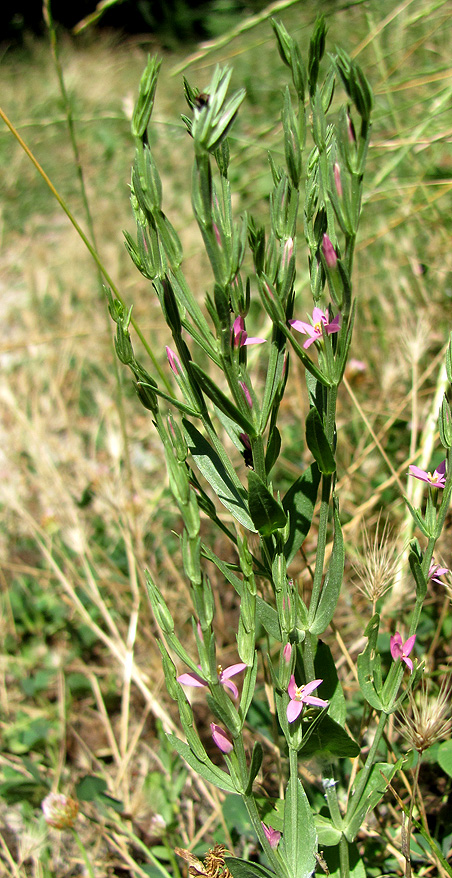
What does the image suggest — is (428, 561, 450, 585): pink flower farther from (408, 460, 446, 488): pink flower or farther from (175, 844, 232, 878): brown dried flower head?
(175, 844, 232, 878): brown dried flower head

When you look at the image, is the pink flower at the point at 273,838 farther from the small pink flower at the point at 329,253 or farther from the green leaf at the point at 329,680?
the small pink flower at the point at 329,253

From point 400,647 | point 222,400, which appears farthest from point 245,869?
point 222,400

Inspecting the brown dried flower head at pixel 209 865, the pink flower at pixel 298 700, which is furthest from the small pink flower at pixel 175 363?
the brown dried flower head at pixel 209 865

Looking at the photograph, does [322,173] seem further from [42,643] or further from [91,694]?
[42,643]

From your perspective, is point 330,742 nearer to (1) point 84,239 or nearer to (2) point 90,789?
(2) point 90,789

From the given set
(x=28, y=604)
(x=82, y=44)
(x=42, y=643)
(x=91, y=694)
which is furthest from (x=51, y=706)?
(x=82, y=44)
